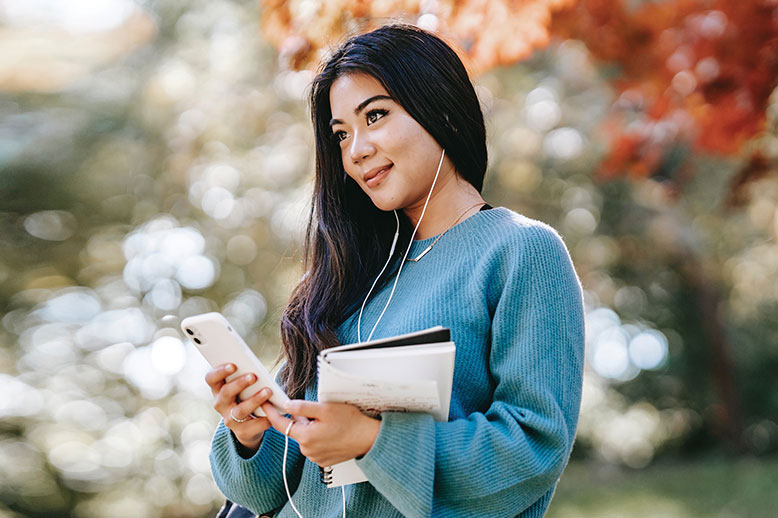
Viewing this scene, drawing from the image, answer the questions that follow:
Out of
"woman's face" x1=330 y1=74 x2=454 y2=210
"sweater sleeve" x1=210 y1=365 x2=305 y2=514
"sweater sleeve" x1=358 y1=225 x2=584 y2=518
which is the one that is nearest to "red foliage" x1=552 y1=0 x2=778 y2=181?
"woman's face" x1=330 y1=74 x2=454 y2=210

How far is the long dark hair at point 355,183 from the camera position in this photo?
5.43 feet

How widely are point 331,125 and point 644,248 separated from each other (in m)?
8.27

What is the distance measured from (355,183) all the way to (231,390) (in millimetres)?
700

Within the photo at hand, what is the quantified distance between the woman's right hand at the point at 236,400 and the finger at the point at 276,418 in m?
0.01

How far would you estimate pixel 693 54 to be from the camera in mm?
4484

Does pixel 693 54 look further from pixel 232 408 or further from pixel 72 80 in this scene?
pixel 72 80

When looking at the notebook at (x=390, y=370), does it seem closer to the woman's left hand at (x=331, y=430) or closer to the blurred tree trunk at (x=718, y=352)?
the woman's left hand at (x=331, y=430)

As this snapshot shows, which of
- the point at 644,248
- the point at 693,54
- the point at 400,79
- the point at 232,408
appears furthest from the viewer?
the point at 644,248

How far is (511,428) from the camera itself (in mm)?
1316

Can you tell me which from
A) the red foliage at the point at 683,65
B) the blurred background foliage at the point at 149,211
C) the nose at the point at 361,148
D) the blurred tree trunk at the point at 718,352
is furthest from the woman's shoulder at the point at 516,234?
the blurred tree trunk at the point at 718,352

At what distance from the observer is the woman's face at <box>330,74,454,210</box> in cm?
163

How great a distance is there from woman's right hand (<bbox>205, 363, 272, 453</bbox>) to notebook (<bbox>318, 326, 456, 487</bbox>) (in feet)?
0.54

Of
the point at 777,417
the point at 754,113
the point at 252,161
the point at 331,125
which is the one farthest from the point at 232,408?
the point at 777,417

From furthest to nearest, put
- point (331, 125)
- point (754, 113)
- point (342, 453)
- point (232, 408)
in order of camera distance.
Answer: point (754, 113) < point (331, 125) < point (232, 408) < point (342, 453)
